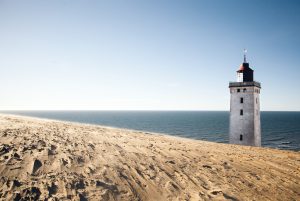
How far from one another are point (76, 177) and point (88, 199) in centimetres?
150

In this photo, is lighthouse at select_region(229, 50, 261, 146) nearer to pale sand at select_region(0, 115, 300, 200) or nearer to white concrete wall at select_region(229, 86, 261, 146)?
white concrete wall at select_region(229, 86, 261, 146)

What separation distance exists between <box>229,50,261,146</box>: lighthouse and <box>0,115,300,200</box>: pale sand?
1624cm

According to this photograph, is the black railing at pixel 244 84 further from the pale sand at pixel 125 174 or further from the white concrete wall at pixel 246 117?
the pale sand at pixel 125 174

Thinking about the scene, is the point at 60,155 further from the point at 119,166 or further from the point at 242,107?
the point at 242,107

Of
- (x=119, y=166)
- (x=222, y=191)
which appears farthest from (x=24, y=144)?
(x=222, y=191)

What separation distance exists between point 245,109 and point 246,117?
1.07 metres

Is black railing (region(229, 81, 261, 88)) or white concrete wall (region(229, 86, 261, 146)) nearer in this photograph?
white concrete wall (region(229, 86, 261, 146))

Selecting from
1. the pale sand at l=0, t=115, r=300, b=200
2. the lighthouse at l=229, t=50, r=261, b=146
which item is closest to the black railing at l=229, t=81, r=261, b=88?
the lighthouse at l=229, t=50, r=261, b=146

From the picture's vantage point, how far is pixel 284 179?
41.5 ft

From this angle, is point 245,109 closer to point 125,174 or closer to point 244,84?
point 244,84

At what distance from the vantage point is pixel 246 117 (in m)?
30.7

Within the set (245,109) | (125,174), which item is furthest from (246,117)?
(125,174)

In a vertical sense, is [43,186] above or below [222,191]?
above

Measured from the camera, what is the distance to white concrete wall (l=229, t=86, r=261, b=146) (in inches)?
1198
